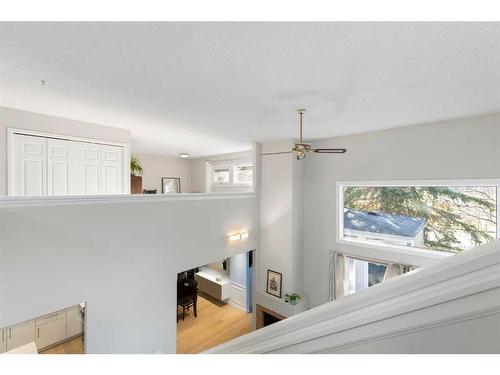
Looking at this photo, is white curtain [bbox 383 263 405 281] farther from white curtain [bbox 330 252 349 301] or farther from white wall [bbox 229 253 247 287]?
white wall [bbox 229 253 247 287]

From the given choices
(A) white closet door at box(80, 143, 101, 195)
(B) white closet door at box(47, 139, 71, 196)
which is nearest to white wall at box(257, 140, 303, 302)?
(A) white closet door at box(80, 143, 101, 195)

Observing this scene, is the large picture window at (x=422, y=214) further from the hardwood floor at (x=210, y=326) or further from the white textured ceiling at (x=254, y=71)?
the hardwood floor at (x=210, y=326)

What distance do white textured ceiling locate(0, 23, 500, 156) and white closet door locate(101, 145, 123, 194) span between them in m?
0.86

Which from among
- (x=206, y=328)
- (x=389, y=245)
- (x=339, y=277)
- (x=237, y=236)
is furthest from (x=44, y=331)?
(x=389, y=245)

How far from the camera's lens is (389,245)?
4.13m

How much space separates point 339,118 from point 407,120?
1032 millimetres

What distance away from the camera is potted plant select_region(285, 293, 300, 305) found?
188 inches

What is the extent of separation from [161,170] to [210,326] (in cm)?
454

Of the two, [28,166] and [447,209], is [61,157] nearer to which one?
[28,166]

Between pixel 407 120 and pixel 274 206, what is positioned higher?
pixel 407 120

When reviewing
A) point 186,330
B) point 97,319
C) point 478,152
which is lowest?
point 186,330
